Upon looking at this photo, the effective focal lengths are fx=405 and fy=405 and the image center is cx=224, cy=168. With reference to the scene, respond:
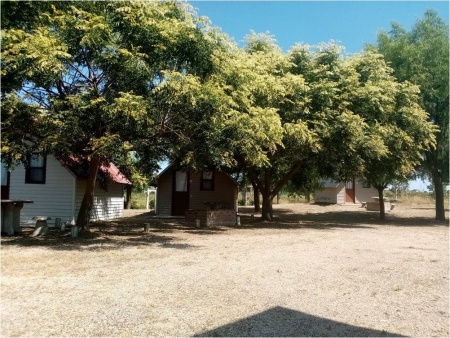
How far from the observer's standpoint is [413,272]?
27.8 ft

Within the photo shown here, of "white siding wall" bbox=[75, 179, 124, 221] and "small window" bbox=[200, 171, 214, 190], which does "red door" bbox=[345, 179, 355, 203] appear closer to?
"small window" bbox=[200, 171, 214, 190]

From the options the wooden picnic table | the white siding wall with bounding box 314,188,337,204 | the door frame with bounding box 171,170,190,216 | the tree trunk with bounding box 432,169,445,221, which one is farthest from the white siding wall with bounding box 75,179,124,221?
the white siding wall with bounding box 314,188,337,204

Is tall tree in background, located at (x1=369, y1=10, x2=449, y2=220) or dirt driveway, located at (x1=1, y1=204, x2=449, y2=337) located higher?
tall tree in background, located at (x1=369, y1=10, x2=449, y2=220)

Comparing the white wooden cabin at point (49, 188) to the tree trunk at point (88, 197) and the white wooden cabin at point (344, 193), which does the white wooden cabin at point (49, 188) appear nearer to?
the tree trunk at point (88, 197)

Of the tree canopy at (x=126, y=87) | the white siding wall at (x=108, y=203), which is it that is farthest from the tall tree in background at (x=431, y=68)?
the white siding wall at (x=108, y=203)

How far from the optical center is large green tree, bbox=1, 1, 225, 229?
405 inches

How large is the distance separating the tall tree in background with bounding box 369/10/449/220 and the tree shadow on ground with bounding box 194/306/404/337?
67.8 feet

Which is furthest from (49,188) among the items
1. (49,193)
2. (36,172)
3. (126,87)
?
(126,87)

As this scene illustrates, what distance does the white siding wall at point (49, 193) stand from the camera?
17.8m

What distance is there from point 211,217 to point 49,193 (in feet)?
25.1

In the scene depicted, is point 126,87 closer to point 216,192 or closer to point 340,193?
point 216,192

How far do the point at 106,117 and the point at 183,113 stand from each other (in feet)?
7.36

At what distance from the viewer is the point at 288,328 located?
4.96m

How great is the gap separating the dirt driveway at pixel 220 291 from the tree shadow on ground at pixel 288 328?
0.04ft
